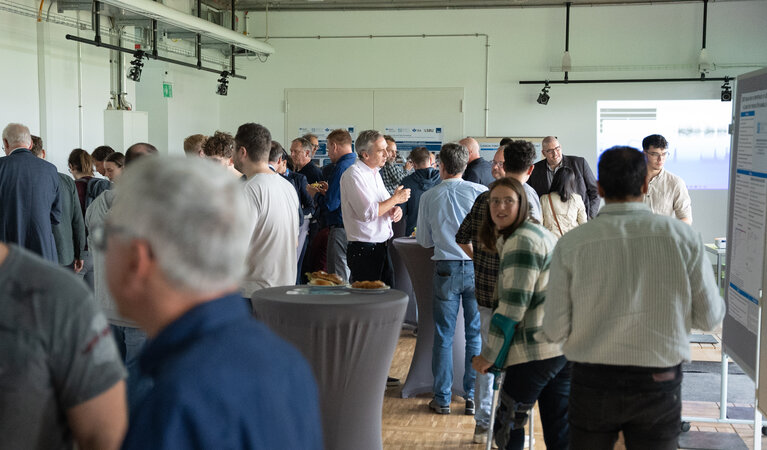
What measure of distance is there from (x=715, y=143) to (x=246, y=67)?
302 inches

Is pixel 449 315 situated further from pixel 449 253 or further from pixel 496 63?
pixel 496 63

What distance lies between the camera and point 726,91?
12.1 meters

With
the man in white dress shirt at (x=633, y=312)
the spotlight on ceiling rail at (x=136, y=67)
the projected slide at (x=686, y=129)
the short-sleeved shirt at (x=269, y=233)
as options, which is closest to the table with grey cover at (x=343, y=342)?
the short-sleeved shirt at (x=269, y=233)

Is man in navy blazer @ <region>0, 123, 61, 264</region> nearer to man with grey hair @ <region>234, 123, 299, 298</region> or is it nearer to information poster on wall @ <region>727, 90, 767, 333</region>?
man with grey hair @ <region>234, 123, 299, 298</region>

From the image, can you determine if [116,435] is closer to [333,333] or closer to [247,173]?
[333,333]

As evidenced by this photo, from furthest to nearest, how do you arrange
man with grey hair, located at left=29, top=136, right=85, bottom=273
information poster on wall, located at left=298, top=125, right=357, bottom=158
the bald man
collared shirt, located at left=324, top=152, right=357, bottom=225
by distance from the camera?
information poster on wall, located at left=298, top=125, right=357, bottom=158, the bald man, collared shirt, located at left=324, top=152, right=357, bottom=225, man with grey hair, located at left=29, top=136, right=85, bottom=273

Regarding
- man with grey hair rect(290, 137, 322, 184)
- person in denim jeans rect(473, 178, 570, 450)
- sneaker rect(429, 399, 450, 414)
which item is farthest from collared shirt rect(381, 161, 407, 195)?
person in denim jeans rect(473, 178, 570, 450)

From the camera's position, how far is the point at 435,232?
15.9 feet

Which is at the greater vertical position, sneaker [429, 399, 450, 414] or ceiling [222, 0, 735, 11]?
ceiling [222, 0, 735, 11]

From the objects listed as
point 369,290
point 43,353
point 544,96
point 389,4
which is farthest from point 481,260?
point 389,4

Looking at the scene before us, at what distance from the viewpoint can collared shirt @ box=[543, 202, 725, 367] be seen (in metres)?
2.57

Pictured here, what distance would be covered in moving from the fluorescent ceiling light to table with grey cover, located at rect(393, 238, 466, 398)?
4.51m

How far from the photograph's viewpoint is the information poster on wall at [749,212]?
11.0 ft

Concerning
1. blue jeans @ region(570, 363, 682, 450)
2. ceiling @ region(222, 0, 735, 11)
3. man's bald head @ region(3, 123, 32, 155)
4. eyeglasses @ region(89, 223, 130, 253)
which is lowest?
blue jeans @ region(570, 363, 682, 450)
